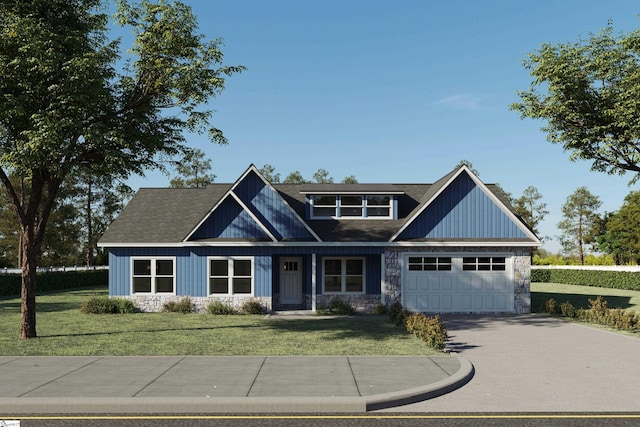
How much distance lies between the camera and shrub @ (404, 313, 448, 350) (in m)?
14.3

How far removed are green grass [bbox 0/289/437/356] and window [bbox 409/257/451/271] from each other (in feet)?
11.1

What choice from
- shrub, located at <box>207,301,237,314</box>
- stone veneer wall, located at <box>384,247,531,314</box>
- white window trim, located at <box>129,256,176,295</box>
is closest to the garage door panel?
stone veneer wall, located at <box>384,247,531,314</box>

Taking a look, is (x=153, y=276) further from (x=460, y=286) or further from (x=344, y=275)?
(x=460, y=286)

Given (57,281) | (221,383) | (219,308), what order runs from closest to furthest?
(221,383), (219,308), (57,281)

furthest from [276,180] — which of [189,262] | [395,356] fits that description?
[395,356]

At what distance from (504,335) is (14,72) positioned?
57.4 feet

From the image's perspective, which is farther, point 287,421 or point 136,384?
point 136,384

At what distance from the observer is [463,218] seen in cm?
2452

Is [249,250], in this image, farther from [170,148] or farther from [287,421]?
[287,421]

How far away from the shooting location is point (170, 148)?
20.1m

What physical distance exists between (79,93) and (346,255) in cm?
1329

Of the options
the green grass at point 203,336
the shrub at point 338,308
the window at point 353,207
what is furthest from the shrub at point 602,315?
the shrub at point 338,308

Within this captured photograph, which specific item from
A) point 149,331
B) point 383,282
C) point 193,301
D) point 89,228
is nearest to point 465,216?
point 383,282

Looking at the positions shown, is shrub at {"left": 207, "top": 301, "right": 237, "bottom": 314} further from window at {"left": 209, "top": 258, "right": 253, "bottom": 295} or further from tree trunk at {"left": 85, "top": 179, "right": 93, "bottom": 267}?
tree trunk at {"left": 85, "top": 179, "right": 93, "bottom": 267}
